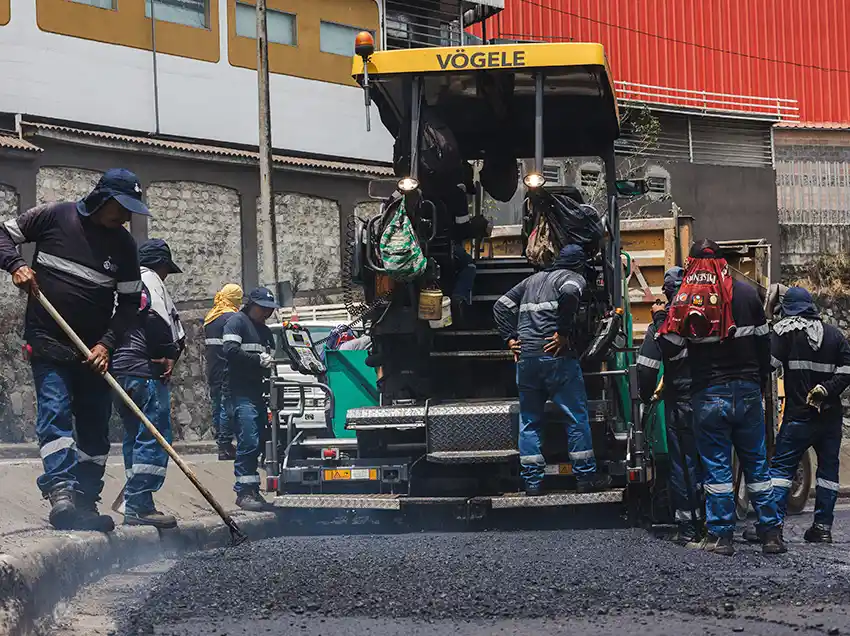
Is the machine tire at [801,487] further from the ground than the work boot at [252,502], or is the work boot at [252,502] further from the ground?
the work boot at [252,502]

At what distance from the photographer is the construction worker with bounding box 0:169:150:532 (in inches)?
278

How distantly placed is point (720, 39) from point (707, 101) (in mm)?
3274

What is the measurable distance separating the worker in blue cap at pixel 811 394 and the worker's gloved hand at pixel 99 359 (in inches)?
175

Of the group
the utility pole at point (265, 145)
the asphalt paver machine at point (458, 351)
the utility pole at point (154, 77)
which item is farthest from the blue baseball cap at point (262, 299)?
the utility pole at point (154, 77)

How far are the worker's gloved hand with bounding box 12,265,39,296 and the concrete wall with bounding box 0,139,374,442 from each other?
10.8 meters

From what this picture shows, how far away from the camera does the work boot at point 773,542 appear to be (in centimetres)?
789

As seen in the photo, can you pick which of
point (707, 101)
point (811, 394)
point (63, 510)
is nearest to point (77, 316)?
point (63, 510)

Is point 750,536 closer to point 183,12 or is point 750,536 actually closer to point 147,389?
point 147,389

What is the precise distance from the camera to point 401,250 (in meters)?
8.79

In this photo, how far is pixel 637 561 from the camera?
Result: 277 inches

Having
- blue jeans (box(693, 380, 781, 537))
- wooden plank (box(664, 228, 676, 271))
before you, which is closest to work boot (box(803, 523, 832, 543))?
blue jeans (box(693, 380, 781, 537))

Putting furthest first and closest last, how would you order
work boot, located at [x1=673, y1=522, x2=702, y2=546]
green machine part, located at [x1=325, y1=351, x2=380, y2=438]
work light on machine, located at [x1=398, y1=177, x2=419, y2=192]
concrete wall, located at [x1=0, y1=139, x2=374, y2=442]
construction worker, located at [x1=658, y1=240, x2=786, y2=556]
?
concrete wall, located at [x1=0, y1=139, x2=374, y2=442] < green machine part, located at [x1=325, y1=351, x2=380, y2=438] < work light on machine, located at [x1=398, y1=177, x2=419, y2=192] < work boot, located at [x1=673, y1=522, x2=702, y2=546] < construction worker, located at [x1=658, y1=240, x2=786, y2=556]

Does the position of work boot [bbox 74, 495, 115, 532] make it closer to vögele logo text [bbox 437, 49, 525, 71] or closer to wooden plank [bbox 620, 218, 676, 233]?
vögele logo text [bbox 437, 49, 525, 71]

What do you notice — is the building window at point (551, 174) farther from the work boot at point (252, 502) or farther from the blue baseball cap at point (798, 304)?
the work boot at point (252, 502)
